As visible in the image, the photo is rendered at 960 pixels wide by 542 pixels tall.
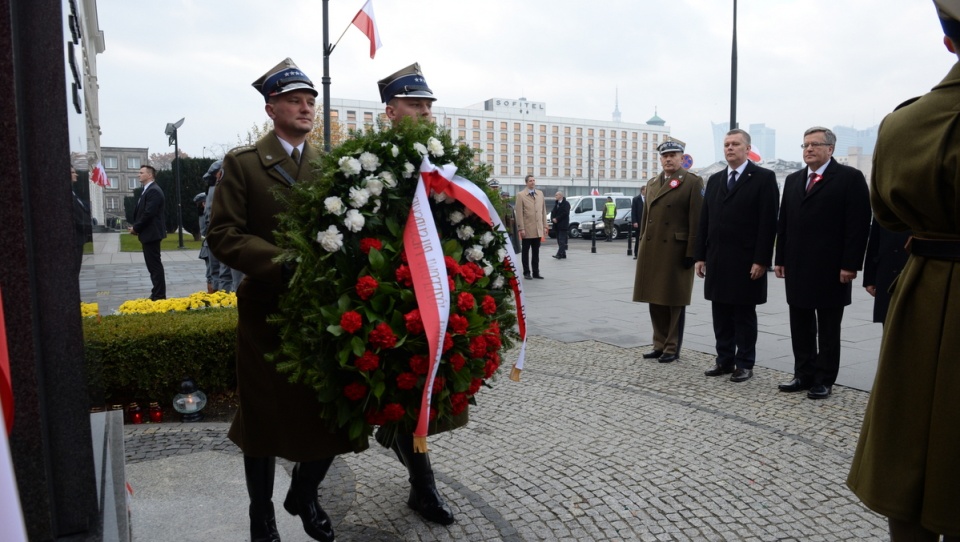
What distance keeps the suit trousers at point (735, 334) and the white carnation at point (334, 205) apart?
15.0 feet

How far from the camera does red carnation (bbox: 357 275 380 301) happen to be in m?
2.54

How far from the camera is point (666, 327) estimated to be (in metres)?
7.18

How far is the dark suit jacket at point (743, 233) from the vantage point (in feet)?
19.9

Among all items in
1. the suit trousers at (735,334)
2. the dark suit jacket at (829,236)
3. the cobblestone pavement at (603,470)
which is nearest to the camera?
the cobblestone pavement at (603,470)

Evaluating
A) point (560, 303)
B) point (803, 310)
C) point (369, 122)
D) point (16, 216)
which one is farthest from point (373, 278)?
point (560, 303)

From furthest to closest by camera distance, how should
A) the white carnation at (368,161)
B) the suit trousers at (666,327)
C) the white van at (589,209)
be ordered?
the white van at (589,209), the suit trousers at (666,327), the white carnation at (368,161)

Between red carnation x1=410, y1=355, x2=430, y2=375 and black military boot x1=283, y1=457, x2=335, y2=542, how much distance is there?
2.54 feet

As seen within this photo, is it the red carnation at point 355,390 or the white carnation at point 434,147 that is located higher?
the white carnation at point 434,147

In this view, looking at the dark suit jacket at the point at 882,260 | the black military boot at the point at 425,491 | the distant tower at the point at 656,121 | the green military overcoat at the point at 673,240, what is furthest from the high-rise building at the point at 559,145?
the black military boot at the point at 425,491

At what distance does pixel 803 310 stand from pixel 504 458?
3015 mm

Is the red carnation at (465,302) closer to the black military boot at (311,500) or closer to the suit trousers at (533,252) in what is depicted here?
the black military boot at (311,500)

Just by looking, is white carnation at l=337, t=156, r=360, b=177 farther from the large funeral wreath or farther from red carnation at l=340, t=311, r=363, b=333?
red carnation at l=340, t=311, r=363, b=333

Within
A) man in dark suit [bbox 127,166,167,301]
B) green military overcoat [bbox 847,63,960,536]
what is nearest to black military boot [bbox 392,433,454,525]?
green military overcoat [bbox 847,63,960,536]

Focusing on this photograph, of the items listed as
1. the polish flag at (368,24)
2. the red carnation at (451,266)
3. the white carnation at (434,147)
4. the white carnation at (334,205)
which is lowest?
the red carnation at (451,266)
